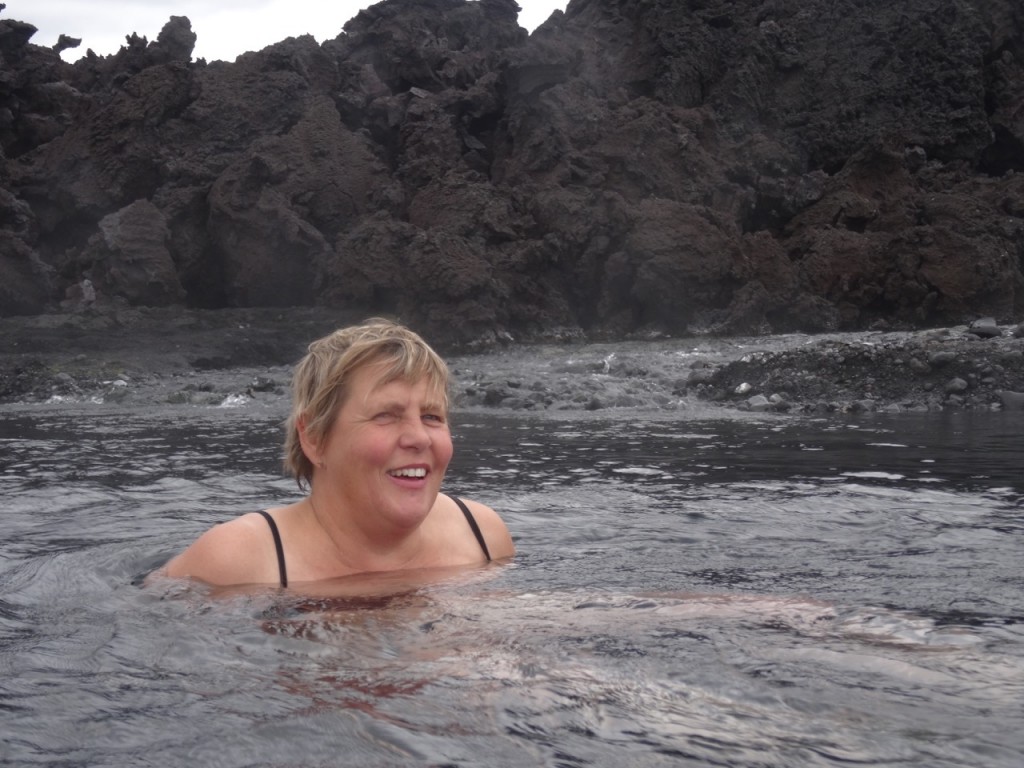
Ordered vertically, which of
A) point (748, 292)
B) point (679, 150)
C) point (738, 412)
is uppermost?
point (679, 150)

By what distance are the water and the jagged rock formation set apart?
1307cm

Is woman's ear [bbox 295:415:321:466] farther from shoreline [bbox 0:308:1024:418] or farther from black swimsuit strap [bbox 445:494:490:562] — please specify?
shoreline [bbox 0:308:1024:418]

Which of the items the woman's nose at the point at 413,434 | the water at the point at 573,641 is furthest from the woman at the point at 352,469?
the water at the point at 573,641

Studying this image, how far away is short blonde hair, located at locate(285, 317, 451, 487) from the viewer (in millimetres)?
3420

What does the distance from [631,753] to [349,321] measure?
17.2m

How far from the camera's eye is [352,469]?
11.4 feet

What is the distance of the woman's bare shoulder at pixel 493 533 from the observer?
4078 millimetres

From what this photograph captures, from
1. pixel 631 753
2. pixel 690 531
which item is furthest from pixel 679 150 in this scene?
pixel 631 753

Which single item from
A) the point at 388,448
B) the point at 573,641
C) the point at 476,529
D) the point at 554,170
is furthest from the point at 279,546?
the point at 554,170

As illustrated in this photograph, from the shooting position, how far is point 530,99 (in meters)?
21.9

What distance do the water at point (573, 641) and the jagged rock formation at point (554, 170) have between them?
13.1 meters

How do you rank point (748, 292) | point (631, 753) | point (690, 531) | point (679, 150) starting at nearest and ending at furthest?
1. point (631, 753)
2. point (690, 531)
3. point (748, 292)
4. point (679, 150)

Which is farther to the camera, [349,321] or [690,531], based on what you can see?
[349,321]

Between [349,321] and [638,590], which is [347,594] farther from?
[349,321]
